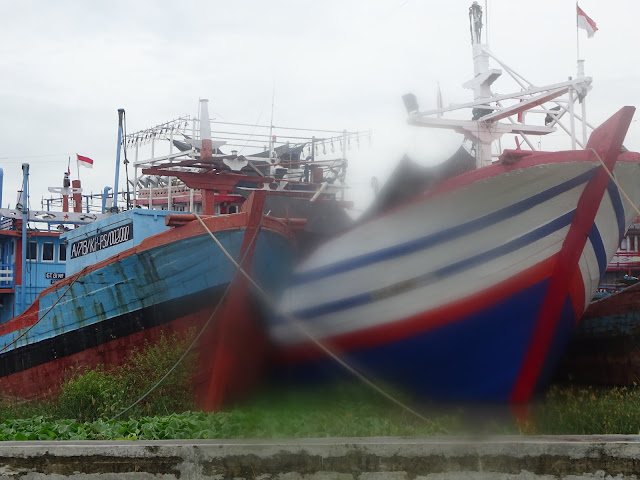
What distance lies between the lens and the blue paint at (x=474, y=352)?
690 centimetres

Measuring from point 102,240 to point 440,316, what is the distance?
6.43 m

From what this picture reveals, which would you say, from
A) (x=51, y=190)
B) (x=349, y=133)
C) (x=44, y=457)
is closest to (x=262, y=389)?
(x=44, y=457)

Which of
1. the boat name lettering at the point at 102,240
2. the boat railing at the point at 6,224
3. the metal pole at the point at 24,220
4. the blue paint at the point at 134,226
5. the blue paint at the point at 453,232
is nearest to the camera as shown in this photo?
the blue paint at the point at 453,232

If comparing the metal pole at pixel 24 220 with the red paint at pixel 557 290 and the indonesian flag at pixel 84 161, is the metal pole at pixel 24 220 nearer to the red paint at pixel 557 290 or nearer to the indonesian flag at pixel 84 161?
the indonesian flag at pixel 84 161

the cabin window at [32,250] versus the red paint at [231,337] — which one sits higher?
the cabin window at [32,250]

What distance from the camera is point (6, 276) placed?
63.1 ft

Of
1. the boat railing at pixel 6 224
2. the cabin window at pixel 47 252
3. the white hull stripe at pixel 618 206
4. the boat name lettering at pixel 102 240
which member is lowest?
the white hull stripe at pixel 618 206

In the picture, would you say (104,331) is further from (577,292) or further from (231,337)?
(577,292)

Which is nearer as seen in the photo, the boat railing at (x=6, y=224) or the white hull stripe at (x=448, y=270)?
the white hull stripe at (x=448, y=270)

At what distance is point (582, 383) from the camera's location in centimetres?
1060

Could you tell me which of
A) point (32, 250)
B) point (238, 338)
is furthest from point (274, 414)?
point (32, 250)

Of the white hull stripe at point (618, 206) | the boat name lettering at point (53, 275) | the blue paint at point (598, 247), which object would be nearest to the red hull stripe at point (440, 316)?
the blue paint at point (598, 247)

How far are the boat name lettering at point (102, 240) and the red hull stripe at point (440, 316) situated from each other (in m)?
3.86

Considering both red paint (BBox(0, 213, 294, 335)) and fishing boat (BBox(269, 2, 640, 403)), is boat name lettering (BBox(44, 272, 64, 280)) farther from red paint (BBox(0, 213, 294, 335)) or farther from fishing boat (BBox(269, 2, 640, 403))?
fishing boat (BBox(269, 2, 640, 403))
